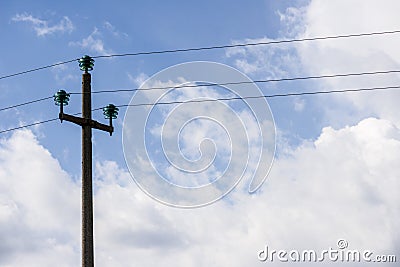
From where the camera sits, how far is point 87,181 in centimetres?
1574

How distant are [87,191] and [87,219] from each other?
2.14 ft

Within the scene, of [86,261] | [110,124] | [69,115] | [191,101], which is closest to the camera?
[86,261]

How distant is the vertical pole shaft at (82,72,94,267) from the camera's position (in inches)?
596

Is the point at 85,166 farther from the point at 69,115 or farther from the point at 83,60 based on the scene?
the point at 83,60

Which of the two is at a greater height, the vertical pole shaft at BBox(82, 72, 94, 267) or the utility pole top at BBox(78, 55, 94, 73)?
the utility pole top at BBox(78, 55, 94, 73)

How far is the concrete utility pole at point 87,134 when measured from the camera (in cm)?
1525

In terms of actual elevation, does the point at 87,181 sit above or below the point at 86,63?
below

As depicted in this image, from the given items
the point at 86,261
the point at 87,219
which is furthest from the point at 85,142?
the point at 86,261

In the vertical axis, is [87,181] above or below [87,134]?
below

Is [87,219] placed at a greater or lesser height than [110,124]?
lesser

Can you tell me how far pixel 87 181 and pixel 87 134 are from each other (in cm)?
118

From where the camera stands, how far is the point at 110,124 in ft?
55.9

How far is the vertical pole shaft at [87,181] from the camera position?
1515 cm

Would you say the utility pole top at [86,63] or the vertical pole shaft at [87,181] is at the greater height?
the utility pole top at [86,63]
